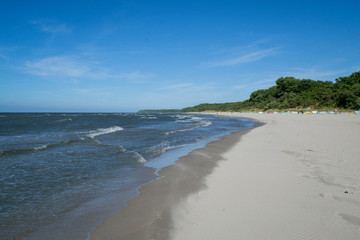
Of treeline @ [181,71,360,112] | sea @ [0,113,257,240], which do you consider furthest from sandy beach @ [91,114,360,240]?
treeline @ [181,71,360,112]

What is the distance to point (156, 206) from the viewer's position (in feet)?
13.3

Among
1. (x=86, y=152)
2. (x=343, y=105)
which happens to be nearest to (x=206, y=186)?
(x=86, y=152)

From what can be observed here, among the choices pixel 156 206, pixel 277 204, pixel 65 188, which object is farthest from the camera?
pixel 65 188

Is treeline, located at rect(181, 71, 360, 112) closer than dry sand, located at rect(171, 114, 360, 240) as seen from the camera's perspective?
No

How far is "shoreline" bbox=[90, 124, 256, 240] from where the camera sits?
3096 mm

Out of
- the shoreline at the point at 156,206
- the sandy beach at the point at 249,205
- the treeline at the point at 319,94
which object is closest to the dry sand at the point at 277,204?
the sandy beach at the point at 249,205

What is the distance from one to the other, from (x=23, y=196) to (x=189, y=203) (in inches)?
173

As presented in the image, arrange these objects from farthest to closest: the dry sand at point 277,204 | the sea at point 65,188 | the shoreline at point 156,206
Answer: the sea at point 65,188 < the shoreline at point 156,206 < the dry sand at point 277,204

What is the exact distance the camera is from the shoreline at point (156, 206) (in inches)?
122

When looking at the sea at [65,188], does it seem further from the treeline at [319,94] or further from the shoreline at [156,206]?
the treeline at [319,94]

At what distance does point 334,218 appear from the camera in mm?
3072

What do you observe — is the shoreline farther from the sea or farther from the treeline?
the treeline

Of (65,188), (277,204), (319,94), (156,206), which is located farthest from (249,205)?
(319,94)

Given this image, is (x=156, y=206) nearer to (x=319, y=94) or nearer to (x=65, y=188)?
(x=65, y=188)
